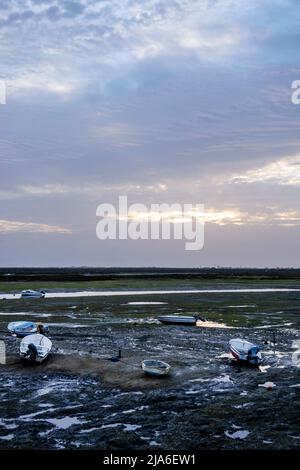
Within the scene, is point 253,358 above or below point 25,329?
below

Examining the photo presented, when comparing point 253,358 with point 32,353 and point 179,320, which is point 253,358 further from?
point 179,320

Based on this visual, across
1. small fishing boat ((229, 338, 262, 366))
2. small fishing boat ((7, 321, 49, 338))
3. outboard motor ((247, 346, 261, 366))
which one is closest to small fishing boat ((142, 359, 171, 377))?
small fishing boat ((229, 338, 262, 366))

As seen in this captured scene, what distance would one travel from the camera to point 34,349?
90.6 feet

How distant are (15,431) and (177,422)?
5946 millimetres

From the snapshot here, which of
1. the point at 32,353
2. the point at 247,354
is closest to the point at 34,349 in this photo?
the point at 32,353

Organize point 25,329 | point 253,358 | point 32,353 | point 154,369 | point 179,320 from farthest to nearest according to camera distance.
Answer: point 179,320, point 25,329, point 32,353, point 253,358, point 154,369

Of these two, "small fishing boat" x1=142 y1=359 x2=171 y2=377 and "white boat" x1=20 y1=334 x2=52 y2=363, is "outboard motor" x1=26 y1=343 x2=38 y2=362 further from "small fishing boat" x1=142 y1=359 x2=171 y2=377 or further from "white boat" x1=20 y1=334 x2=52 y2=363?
"small fishing boat" x1=142 y1=359 x2=171 y2=377

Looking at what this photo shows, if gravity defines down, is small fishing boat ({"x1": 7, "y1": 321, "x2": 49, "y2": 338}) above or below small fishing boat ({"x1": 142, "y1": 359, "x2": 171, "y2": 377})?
above

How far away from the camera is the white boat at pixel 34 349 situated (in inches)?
1088

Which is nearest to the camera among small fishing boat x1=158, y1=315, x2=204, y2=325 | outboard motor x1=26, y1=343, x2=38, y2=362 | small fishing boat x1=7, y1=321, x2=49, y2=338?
outboard motor x1=26, y1=343, x2=38, y2=362

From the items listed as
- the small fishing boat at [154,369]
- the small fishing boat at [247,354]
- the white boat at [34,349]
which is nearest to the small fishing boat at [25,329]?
→ the white boat at [34,349]

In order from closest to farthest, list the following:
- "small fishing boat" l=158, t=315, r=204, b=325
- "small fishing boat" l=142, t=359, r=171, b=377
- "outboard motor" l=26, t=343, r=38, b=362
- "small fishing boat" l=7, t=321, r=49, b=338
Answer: "small fishing boat" l=142, t=359, r=171, b=377 → "outboard motor" l=26, t=343, r=38, b=362 → "small fishing boat" l=7, t=321, r=49, b=338 → "small fishing boat" l=158, t=315, r=204, b=325

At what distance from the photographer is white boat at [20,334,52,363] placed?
90.6ft

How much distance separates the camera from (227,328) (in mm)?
41438
